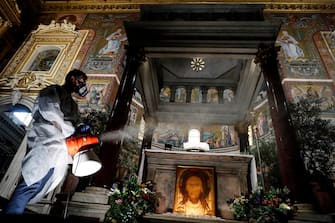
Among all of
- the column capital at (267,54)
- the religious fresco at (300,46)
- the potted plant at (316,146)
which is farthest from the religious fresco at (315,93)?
the column capital at (267,54)

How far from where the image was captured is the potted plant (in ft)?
14.2

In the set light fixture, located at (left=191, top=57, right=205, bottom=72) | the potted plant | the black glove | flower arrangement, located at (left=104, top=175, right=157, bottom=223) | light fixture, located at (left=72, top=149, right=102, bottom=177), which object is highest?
light fixture, located at (left=191, top=57, right=205, bottom=72)

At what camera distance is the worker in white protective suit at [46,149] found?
2.41 metres

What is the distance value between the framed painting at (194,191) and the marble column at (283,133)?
1994mm

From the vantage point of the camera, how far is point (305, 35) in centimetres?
720

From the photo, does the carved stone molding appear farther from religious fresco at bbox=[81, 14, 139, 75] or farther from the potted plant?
the potted plant

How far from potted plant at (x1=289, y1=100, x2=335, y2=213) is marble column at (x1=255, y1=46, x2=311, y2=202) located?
340 mm

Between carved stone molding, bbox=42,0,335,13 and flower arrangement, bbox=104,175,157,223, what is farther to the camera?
carved stone molding, bbox=42,0,335,13

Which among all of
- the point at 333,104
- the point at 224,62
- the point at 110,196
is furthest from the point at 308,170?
the point at 224,62

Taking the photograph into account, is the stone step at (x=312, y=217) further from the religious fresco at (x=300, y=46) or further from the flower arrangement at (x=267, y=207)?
the religious fresco at (x=300, y=46)

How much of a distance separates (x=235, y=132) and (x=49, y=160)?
753 cm

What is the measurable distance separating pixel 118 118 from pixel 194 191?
Result: 269cm

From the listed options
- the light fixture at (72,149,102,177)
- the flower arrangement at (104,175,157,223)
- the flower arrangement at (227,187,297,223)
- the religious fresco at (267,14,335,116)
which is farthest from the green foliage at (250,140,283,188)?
the light fixture at (72,149,102,177)

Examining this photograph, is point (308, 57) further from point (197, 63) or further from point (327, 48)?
point (197, 63)
